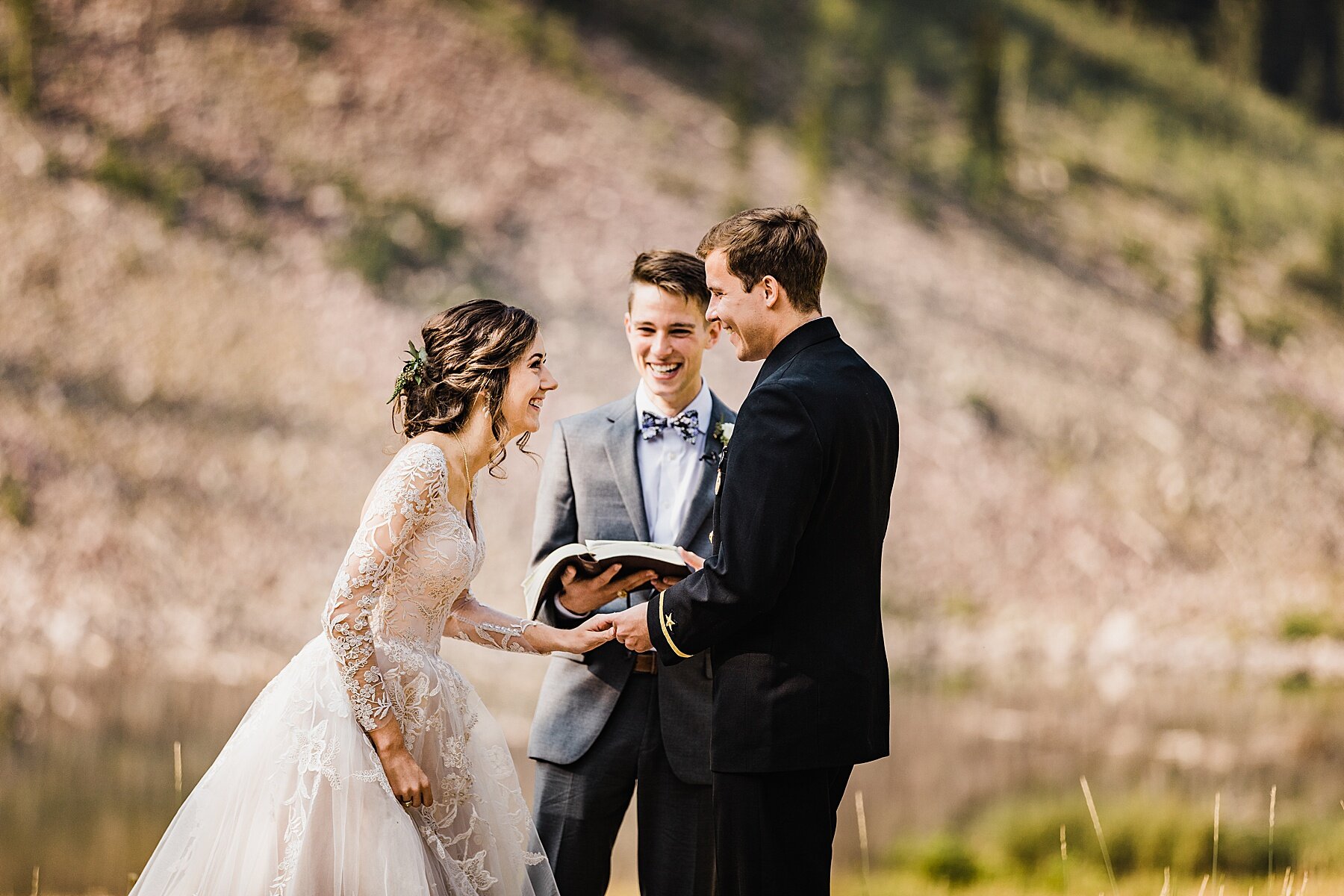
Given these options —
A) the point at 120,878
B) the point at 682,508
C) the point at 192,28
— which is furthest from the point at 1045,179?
the point at 120,878

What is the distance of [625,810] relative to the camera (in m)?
2.50

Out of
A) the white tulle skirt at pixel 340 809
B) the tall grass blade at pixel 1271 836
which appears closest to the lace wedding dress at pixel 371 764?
the white tulle skirt at pixel 340 809

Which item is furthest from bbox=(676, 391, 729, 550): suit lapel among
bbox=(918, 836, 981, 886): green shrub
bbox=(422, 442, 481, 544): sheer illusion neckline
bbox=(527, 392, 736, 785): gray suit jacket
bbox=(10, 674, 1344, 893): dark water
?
bbox=(918, 836, 981, 886): green shrub

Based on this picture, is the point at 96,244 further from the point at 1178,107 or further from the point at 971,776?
the point at 1178,107

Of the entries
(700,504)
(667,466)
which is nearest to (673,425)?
(667,466)

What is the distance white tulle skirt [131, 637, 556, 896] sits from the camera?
198cm

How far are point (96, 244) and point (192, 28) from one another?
160cm

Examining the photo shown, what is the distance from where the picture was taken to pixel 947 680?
A: 21.9 ft

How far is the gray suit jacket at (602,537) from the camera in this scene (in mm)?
2418

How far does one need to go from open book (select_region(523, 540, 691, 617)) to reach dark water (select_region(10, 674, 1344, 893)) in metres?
3.24

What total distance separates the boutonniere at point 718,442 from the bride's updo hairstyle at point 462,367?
0.51m

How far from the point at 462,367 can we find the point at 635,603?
68 centimetres

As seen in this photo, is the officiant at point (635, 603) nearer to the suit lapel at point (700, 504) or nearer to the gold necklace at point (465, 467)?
the suit lapel at point (700, 504)

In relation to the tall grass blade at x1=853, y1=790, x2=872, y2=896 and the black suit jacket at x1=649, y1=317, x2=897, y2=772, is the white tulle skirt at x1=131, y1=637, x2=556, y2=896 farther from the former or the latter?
the tall grass blade at x1=853, y1=790, x2=872, y2=896
